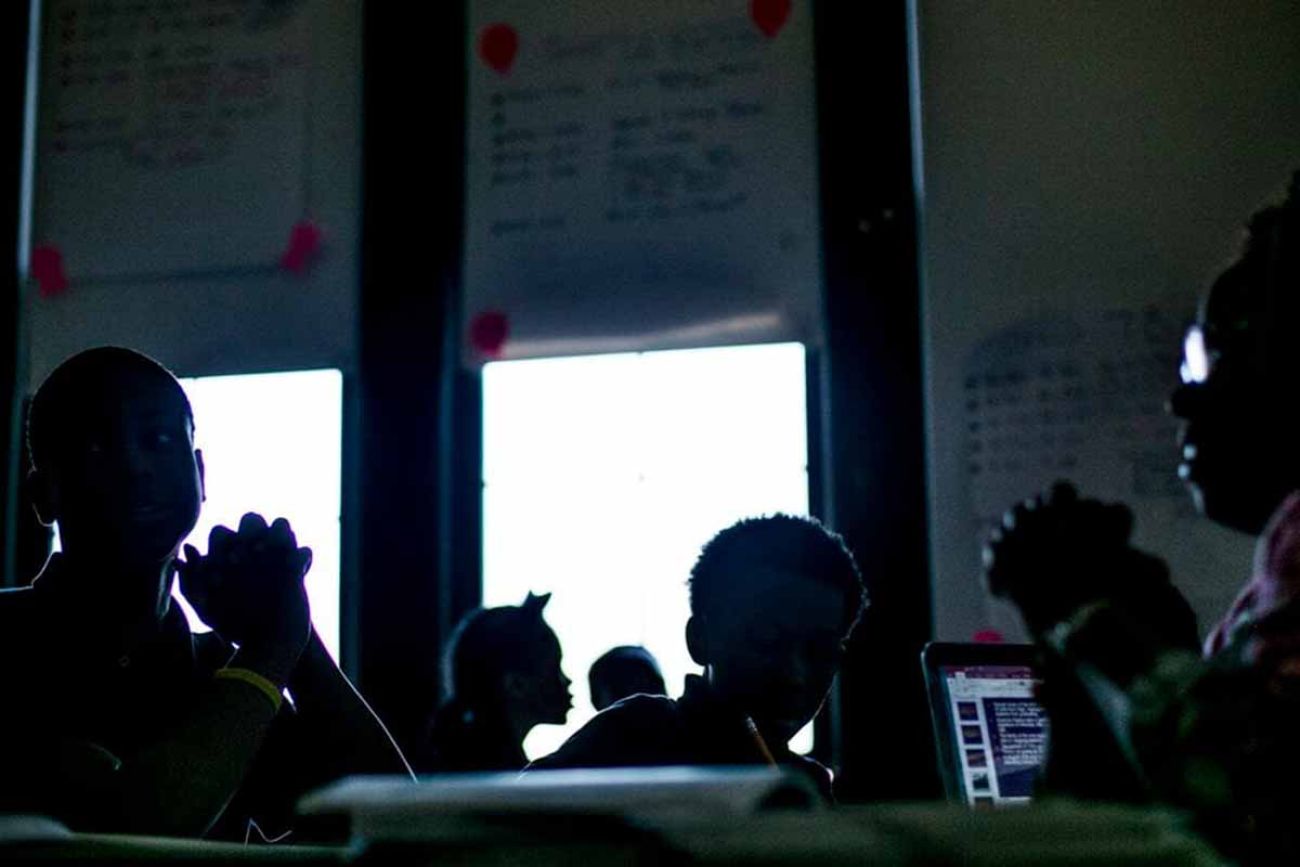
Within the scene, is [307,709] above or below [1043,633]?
below

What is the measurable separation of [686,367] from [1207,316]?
6.48ft

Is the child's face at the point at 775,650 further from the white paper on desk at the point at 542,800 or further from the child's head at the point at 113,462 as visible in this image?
the white paper on desk at the point at 542,800

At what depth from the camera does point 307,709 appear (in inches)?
58.6

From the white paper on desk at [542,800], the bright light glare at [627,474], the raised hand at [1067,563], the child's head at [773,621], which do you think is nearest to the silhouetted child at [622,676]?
the bright light glare at [627,474]

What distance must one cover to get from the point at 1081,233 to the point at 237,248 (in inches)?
69.1

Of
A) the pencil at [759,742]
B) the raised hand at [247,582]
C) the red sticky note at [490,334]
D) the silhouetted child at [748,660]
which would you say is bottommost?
the pencil at [759,742]

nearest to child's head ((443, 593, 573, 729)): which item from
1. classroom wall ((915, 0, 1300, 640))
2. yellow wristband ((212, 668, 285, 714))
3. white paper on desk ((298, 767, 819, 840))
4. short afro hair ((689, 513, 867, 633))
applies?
short afro hair ((689, 513, 867, 633))

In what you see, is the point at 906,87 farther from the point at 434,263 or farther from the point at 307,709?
the point at 307,709

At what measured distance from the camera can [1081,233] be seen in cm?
281

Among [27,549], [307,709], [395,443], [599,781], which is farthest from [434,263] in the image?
[599,781]

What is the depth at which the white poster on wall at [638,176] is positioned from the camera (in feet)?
9.67

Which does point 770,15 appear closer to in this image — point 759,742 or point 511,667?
point 511,667

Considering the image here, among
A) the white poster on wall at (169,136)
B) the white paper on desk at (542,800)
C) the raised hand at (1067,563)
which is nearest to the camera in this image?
the white paper on desk at (542,800)

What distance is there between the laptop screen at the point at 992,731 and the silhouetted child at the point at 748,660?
20 centimetres
